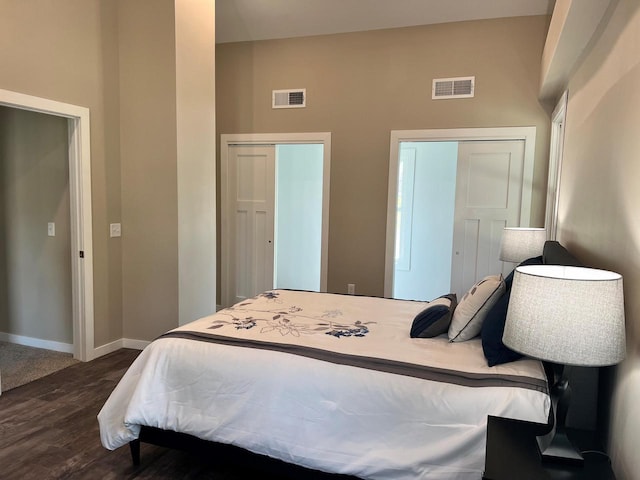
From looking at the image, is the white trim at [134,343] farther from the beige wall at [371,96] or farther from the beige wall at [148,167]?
the beige wall at [371,96]

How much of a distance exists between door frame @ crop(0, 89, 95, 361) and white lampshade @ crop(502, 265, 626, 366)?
3492 millimetres

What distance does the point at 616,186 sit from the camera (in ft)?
5.52

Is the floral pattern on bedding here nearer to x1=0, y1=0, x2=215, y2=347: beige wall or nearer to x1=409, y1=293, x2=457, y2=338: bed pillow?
x1=409, y1=293, x2=457, y2=338: bed pillow

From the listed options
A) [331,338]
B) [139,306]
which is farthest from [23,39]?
[331,338]

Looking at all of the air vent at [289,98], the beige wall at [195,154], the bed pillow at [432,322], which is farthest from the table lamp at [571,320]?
the air vent at [289,98]

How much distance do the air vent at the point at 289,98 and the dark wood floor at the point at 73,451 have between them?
10.8 ft

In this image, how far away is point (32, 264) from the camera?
396cm

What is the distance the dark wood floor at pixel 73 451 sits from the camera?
2.25 metres

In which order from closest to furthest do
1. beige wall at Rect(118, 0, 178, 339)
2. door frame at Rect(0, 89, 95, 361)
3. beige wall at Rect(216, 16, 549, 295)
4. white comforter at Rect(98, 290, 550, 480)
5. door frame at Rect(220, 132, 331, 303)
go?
white comforter at Rect(98, 290, 550, 480) < door frame at Rect(0, 89, 95, 361) < beige wall at Rect(118, 0, 178, 339) < beige wall at Rect(216, 16, 549, 295) < door frame at Rect(220, 132, 331, 303)

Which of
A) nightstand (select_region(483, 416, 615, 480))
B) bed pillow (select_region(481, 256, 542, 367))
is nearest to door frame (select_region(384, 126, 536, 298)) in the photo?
bed pillow (select_region(481, 256, 542, 367))

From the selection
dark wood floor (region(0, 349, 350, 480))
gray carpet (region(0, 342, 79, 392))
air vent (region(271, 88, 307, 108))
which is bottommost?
dark wood floor (region(0, 349, 350, 480))

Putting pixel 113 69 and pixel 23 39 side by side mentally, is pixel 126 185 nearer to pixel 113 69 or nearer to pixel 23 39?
pixel 113 69

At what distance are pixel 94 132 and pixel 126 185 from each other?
0.51 metres

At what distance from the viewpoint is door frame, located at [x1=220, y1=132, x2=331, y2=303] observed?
484 cm
